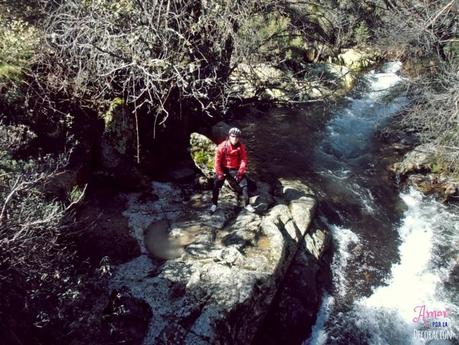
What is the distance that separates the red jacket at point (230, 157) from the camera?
26.2ft

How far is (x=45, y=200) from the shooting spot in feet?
20.7

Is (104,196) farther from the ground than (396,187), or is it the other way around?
(104,196)

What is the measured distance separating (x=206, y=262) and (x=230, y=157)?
2.30 metres

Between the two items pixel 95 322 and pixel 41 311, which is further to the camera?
pixel 95 322

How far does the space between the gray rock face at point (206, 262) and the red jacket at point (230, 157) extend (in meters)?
0.91

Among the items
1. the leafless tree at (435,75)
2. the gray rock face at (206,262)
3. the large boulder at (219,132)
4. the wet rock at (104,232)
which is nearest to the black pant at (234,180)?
the gray rock face at (206,262)

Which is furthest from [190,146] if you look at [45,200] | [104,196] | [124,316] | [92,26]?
[124,316]

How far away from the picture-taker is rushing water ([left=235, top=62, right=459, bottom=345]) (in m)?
7.77

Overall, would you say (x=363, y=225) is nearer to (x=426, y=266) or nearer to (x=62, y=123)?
(x=426, y=266)

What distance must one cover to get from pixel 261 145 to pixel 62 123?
6670 millimetres

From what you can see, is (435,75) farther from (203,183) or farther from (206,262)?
(206,262)

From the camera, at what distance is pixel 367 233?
9711 millimetres

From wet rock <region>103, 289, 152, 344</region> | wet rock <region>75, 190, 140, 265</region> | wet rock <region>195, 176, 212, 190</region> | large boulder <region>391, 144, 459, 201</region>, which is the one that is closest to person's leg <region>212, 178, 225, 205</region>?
wet rock <region>195, 176, 212, 190</region>

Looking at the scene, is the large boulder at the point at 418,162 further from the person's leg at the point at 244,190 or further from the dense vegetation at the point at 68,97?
the person's leg at the point at 244,190
